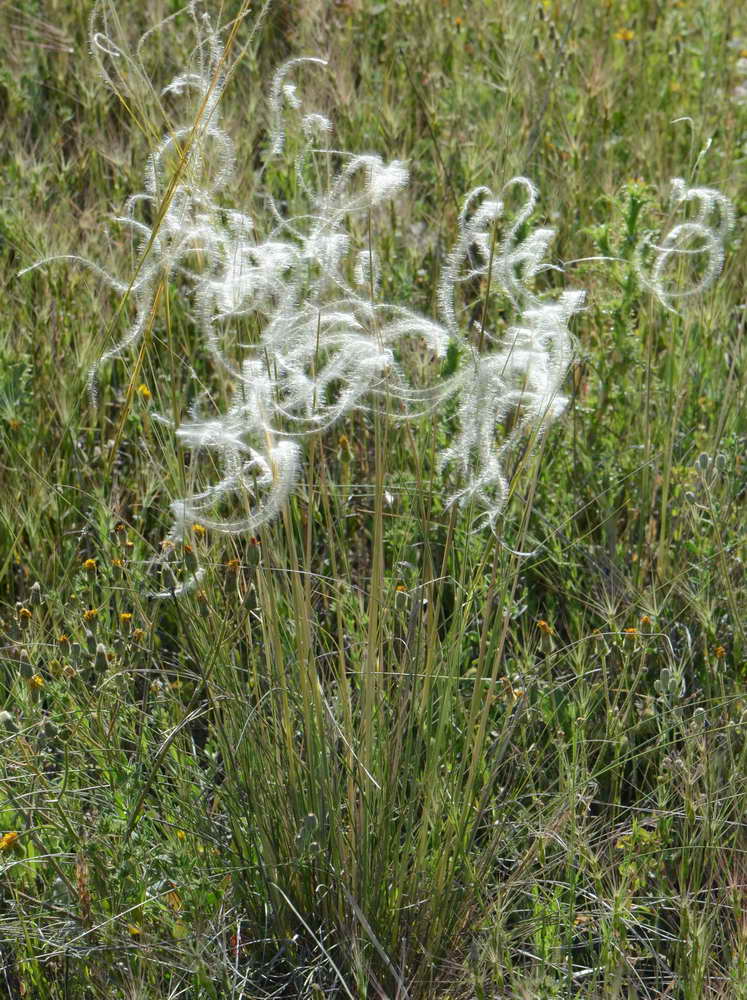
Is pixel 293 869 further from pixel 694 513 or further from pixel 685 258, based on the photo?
pixel 685 258

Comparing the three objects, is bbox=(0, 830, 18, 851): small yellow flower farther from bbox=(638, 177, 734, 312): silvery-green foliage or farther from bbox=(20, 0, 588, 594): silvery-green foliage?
bbox=(638, 177, 734, 312): silvery-green foliage

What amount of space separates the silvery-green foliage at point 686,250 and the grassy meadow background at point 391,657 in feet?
0.23

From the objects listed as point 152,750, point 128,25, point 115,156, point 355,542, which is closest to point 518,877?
point 152,750

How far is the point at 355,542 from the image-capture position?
2.29 meters

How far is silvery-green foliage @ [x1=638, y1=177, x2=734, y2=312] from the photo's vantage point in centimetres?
177

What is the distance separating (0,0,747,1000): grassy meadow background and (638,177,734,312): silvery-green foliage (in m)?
0.07

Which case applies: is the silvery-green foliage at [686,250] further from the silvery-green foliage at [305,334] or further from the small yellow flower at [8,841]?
the small yellow flower at [8,841]

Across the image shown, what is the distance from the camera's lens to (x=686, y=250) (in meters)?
1.81

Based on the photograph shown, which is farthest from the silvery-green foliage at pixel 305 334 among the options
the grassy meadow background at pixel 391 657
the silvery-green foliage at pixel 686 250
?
the silvery-green foliage at pixel 686 250

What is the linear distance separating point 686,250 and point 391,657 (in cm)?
79

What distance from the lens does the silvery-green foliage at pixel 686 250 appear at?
1.77 m

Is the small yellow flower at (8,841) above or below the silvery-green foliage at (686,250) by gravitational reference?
below

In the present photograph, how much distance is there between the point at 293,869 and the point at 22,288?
1.59m

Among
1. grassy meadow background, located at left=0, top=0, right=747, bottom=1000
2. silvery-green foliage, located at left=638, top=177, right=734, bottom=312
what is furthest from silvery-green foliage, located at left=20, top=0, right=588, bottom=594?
silvery-green foliage, located at left=638, top=177, right=734, bottom=312
